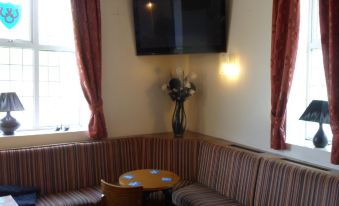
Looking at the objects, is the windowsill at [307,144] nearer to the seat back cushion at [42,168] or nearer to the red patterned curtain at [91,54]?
the red patterned curtain at [91,54]

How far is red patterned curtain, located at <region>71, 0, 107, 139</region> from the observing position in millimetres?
3869

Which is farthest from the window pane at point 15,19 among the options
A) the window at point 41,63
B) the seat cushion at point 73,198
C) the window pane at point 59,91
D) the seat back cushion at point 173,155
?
the seat back cushion at point 173,155

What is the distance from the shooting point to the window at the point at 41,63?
3.79 meters

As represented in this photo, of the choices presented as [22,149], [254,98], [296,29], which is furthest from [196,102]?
[22,149]

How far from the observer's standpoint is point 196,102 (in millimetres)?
4629

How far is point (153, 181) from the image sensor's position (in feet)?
10.6

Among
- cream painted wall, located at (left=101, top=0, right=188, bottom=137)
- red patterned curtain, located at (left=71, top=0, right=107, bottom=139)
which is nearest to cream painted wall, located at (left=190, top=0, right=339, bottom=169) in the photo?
cream painted wall, located at (left=101, top=0, right=188, bottom=137)

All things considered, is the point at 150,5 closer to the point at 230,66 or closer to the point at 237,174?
the point at 230,66

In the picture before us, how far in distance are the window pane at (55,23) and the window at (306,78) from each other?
247cm

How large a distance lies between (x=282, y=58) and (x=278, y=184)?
111cm

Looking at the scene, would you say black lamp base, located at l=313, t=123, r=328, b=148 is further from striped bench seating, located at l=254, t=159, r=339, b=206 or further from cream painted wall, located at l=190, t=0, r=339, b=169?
striped bench seating, located at l=254, t=159, r=339, b=206

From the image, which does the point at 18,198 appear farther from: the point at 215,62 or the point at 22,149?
the point at 215,62

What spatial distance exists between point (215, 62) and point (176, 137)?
1018mm

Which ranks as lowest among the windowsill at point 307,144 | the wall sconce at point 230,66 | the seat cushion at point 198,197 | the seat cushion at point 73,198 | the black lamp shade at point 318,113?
the seat cushion at point 198,197
